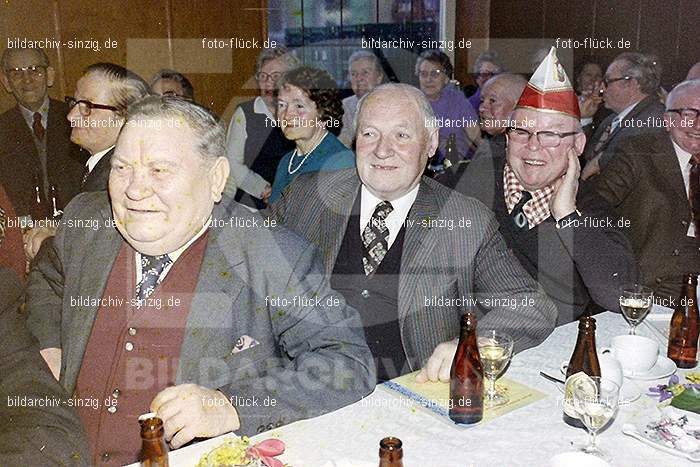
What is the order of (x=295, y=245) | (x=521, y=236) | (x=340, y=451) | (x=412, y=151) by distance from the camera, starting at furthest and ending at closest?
(x=521, y=236)
(x=412, y=151)
(x=295, y=245)
(x=340, y=451)

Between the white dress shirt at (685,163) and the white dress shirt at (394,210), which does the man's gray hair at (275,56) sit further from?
the white dress shirt at (685,163)

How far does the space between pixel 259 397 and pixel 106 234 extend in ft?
2.21

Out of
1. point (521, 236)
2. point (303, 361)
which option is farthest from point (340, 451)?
point (521, 236)

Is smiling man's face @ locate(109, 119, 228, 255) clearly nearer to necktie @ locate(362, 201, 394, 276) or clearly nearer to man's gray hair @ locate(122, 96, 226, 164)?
man's gray hair @ locate(122, 96, 226, 164)

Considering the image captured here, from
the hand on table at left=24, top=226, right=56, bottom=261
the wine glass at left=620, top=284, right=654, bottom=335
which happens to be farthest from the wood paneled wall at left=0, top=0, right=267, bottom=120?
the wine glass at left=620, top=284, right=654, bottom=335

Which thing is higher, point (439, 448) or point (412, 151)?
point (412, 151)

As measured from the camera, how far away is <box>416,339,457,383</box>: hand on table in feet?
5.91

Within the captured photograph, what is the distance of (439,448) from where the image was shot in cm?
152

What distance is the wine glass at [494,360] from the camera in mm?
1712

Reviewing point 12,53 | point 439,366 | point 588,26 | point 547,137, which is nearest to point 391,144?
point 547,137

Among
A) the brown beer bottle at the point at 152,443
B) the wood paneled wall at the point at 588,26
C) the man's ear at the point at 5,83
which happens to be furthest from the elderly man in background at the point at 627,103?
the man's ear at the point at 5,83

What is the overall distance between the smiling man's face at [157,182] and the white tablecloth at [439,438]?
0.59 meters

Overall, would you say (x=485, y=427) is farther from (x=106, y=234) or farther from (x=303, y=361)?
(x=106, y=234)

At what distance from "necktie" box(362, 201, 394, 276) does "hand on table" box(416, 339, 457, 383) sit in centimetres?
65
